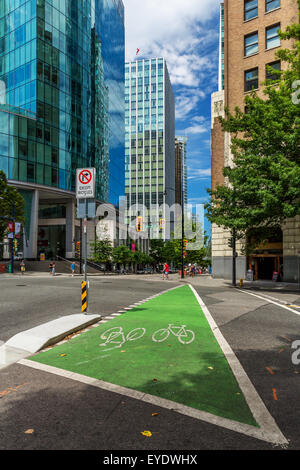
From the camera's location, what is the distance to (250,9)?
1345 inches

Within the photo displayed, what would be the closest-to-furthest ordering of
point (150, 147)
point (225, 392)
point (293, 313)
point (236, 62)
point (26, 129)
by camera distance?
point (225, 392), point (293, 313), point (236, 62), point (26, 129), point (150, 147)

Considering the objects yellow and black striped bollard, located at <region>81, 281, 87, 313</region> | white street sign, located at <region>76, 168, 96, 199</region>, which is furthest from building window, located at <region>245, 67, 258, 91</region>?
yellow and black striped bollard, located at <region>81, 281, 87, 313</region>

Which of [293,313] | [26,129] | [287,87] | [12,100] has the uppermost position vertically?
[12,100]

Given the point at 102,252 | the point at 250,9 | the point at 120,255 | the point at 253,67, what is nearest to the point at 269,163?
the point at 253,67

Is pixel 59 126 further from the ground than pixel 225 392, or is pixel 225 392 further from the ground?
pixel 59 126

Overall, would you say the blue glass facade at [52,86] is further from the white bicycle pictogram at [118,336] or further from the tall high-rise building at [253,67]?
the white bicycle pictogram at [118,336]

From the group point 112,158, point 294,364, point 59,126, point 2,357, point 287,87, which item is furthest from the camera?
point 112,158

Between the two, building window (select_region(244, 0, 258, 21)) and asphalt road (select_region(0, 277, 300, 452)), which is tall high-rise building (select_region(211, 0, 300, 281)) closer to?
building window (select_region(244, 0, 258, 21))

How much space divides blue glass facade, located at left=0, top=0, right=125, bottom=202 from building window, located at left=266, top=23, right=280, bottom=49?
34267 mm

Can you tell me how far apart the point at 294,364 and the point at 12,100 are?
59377 mm

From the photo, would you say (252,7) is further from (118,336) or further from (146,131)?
(146,131)
